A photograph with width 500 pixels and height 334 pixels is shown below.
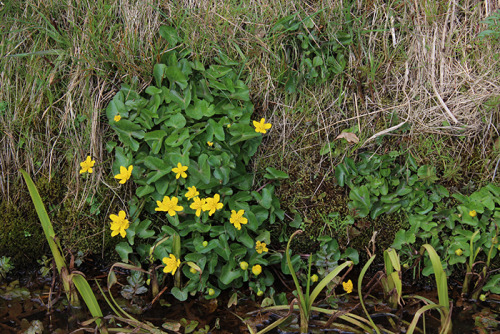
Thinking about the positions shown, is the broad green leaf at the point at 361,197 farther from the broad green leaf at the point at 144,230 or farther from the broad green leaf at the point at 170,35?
the broad green leaf at the point at 170,35

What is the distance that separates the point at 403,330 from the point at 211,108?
1.47 m

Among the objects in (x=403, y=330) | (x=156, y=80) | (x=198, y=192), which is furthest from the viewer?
(x=156, y=80)

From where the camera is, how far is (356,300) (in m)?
2.28

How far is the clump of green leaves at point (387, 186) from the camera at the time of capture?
2.40 meters

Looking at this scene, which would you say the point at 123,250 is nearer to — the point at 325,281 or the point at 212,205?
the point at 212,205

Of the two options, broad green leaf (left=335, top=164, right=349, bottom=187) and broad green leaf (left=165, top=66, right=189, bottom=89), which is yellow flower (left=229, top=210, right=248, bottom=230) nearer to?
broad green leaf (left=335, top=164, right=349, bottom=187)

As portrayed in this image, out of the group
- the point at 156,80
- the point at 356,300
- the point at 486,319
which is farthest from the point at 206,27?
the point at 486,319

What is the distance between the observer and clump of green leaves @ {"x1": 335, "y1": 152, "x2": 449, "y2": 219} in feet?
7.88

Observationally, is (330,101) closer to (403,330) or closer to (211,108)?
(211,108)

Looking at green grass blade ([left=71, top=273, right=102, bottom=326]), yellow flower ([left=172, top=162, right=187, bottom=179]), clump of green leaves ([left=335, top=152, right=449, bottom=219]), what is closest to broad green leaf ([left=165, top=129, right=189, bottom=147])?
yellow flower ([left=172, top=162, right=187, bottom=179])

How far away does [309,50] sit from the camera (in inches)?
97.8

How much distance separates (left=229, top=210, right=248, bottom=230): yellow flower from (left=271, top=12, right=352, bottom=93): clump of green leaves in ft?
2.59

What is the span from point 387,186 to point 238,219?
86 centimetres

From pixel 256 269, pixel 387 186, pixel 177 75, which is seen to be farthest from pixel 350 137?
pixel 177 75
